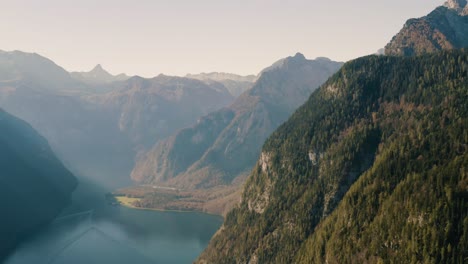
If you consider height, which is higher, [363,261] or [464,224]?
[464,224]

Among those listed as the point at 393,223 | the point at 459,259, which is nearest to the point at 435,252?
the point at 459,259

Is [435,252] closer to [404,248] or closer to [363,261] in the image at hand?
[404,248]

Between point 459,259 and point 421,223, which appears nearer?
point 459,259

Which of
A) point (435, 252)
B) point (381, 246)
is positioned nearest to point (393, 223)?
point (381, 246)

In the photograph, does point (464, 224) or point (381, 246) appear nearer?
point (464, 224)

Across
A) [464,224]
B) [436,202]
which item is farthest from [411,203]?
[464,224]

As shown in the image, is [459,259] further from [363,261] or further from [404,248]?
[363,261]

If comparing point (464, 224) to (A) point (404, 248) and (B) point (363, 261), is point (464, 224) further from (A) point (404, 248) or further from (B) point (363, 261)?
(B) point (363, 261)
